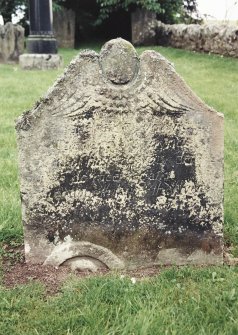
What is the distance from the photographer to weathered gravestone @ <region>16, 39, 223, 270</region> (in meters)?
3.06

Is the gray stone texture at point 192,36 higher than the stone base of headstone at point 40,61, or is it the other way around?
the gray stone texture at point 192,36

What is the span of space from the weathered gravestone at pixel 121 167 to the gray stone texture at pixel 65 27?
50.8 ft

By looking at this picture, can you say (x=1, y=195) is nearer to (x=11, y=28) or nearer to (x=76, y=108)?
(x=76, y=108)

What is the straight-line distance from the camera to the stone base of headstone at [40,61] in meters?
13.0

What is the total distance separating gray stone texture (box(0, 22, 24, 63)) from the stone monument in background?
1583mm

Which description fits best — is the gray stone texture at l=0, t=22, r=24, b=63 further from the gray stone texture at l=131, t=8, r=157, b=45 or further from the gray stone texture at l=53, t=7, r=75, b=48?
the gray stone texture at l=131, t=8, r=157, b=45

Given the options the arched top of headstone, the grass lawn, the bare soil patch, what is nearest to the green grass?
the grass lawn

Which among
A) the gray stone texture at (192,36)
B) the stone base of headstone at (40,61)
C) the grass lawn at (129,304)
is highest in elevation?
the gray stone texture at (192,36)

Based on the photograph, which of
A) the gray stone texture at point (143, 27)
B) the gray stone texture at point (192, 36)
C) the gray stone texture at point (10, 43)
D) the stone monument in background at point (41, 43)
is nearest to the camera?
the stone monument in background at point (41, 43)

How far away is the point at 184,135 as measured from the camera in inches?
122

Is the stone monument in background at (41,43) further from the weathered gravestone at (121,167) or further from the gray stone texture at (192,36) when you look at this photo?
the weathered gravestone at (121,167)

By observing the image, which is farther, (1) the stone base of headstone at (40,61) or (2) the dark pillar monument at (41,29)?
(1) the stone base of headstone at (40,61)

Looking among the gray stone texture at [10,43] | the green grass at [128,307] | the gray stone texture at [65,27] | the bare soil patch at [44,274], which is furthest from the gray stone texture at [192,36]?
the green grass at [128,307]

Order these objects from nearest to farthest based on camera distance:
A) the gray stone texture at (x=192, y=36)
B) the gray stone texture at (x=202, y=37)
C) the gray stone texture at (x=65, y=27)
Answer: the gray stone texture at (x=202, y=37), the gray stone texture at (x=192, y=36), the gray stone texture at (x=65, y=27)
